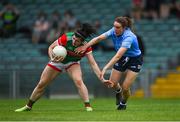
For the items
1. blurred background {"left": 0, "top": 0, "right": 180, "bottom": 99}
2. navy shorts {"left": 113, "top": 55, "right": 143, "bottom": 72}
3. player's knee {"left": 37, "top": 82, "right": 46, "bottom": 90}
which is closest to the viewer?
player's knee {"left": 37, "top": 82, "right": 46, "bottom": 90}

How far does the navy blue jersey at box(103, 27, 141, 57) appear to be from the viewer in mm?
17719

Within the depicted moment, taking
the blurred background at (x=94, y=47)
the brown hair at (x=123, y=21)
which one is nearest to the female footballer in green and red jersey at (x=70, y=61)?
the brown hair at (x=123, y=21)

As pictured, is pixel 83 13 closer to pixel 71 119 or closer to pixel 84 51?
pixel 84 51

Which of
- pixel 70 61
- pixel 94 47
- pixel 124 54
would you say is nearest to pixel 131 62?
pixel 124 54

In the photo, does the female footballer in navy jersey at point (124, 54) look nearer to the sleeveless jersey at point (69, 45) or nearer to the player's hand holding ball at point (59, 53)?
the sleeveless jersey at point (69, 45)

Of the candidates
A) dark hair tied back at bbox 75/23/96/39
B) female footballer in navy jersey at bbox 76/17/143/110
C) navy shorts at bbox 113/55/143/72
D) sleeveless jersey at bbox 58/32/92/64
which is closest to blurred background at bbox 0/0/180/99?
female footballer in navy jersey at bbox 76/17/143/110

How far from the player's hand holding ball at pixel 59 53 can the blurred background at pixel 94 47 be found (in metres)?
11.2

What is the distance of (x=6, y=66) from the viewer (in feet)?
98.9

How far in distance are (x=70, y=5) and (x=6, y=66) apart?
656cm

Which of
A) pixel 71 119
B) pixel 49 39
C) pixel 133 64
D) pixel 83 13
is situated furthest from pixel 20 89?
pixel 71 119

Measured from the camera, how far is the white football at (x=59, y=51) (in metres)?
16.9

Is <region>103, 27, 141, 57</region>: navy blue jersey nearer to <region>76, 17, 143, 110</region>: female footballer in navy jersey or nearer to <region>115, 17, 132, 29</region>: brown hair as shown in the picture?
<region>76, 17, 143, 110</region>: female footballer in navy jersey

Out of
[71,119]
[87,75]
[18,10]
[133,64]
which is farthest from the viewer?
[18,10]

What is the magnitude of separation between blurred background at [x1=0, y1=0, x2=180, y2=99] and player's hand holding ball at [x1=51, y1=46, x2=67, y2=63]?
11170mm
